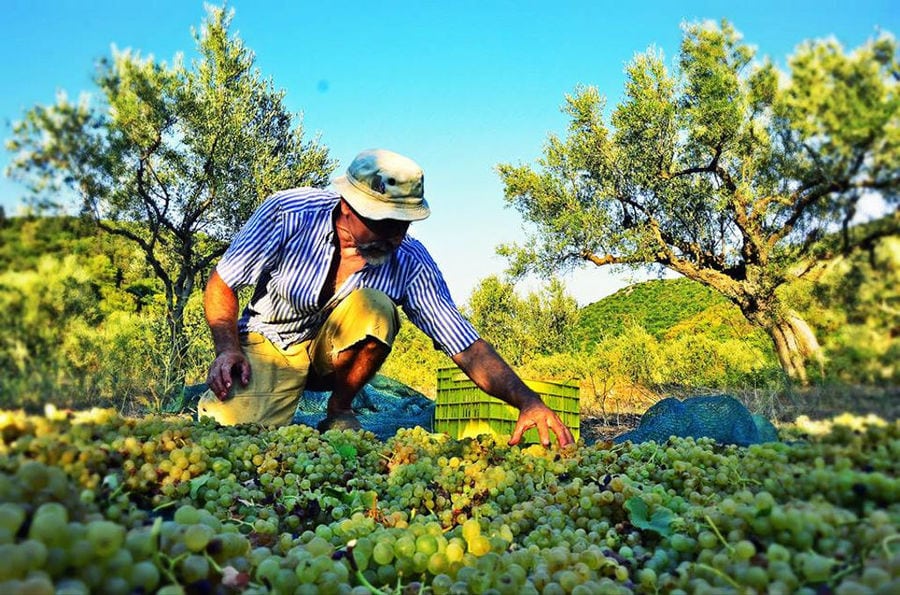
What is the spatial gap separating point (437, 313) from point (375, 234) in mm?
548

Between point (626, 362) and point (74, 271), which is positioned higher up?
point (626, 362)

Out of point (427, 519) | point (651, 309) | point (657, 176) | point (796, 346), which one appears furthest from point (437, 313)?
point (651, 309)

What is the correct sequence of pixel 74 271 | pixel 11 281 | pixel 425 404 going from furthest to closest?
pixel 425 404
pixel 74 271
pixel 11 281

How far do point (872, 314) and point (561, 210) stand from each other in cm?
1577

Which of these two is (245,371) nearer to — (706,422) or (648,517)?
(648,517)

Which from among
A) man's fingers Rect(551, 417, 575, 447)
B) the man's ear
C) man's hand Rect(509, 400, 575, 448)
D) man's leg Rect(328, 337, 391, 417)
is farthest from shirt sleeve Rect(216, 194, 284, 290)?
man's fingers Rect(551, 417, 575, 447)

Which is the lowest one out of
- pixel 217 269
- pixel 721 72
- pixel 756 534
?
pixel 756 534

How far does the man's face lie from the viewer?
3.43 metres

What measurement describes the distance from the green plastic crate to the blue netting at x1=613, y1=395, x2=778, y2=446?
1.49 metres

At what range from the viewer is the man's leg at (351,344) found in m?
3.81

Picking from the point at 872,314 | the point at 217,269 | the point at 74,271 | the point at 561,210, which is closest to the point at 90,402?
the point at 74,271

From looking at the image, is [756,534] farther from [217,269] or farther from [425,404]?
[425,404]

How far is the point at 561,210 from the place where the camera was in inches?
653

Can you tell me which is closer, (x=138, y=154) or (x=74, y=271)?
(x=74, y=271)
